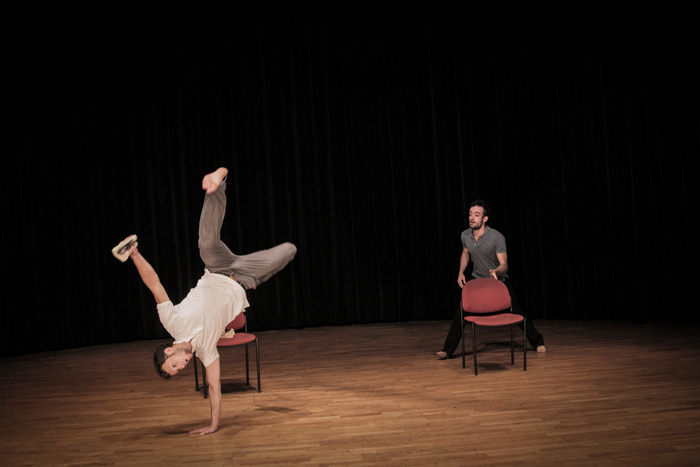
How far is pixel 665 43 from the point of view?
22.2 feet

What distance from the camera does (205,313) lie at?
360cm

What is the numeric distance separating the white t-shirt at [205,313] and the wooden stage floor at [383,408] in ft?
1.97

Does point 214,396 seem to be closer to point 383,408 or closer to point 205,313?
point 205,313

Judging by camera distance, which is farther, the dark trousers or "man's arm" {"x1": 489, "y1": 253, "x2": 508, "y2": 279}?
the dark trousers

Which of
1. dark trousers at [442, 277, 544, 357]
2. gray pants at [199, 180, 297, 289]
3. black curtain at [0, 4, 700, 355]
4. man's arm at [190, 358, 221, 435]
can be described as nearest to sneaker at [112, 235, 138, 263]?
gray pants at [199, 180, 297, 289]

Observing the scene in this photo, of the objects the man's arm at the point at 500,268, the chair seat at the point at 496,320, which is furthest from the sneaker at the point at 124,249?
the man's arm at the point at 500,268

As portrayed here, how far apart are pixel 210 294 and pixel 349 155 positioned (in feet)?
13.1

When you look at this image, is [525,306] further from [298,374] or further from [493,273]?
[298,374]

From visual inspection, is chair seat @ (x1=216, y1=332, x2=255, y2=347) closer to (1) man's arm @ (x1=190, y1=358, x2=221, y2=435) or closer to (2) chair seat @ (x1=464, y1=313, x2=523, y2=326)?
(1) man's arm @ (x1=190, y1=358, x2=221, y2=435)

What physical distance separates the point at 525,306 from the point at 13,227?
6.36 metres

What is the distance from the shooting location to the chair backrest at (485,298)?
5.00 metres

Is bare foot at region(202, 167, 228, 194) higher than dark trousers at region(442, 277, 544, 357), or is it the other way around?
bare foot at region(202, 167, 228, 194)

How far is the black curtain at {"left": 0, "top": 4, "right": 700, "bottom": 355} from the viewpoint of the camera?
675 centimetres

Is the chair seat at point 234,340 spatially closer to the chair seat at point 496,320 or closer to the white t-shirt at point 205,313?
the white t-shirt at point 205,313
